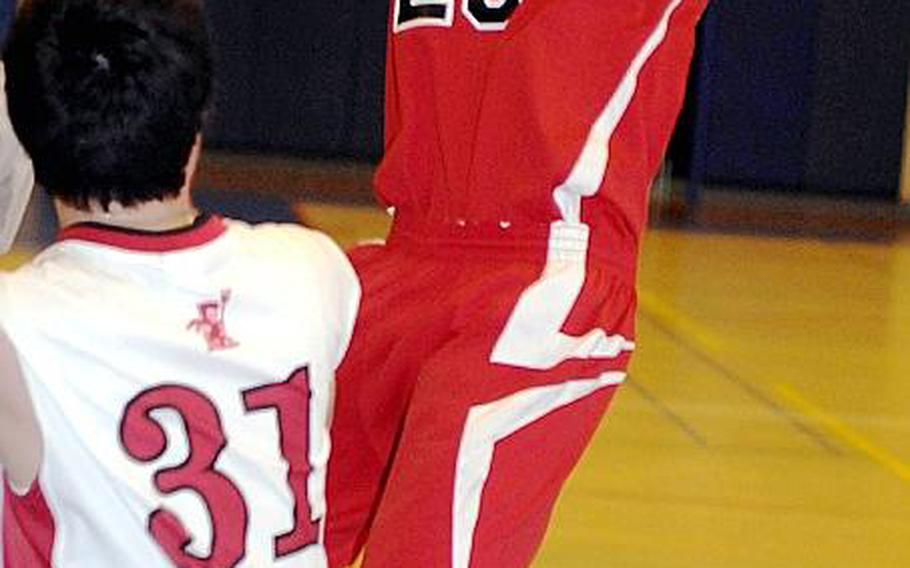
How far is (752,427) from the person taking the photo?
5.34 meters

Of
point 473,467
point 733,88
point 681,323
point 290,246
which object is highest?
point 290,246

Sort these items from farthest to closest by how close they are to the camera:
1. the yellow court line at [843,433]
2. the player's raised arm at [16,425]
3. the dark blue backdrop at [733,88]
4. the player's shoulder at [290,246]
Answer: the dark blue backdrop at [733,88]
the yellow court line at [843,433]
the player's shoulder at [290,246]
the player's raised arm at [16,425]

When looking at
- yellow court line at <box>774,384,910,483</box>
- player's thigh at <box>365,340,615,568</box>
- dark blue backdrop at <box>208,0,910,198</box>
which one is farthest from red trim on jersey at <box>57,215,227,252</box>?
dark blue backdrop at <box>208,0,910,198</box>

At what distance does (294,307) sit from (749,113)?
8458 mm

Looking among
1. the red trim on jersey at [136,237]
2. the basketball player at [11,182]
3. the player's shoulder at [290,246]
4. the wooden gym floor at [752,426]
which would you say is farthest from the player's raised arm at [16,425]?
the wooden gym floor at [752,426]

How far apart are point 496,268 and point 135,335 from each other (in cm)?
80

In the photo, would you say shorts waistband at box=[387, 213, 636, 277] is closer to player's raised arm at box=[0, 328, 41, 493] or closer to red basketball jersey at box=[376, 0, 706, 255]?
red basketball jersey at box=[376, 0, 706, 255]

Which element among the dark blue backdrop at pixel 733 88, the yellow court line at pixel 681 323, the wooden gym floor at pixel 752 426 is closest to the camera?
the wooden gym floor at pixel 752 426

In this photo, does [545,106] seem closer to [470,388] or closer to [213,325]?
[470,388]

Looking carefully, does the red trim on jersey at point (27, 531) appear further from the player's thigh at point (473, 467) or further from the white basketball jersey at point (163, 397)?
the player's thigh at point (473, 467)

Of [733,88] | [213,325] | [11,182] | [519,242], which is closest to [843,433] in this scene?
[519,242]

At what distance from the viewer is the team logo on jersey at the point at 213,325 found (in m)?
1.91

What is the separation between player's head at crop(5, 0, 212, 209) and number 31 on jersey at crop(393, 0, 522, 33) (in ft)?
2.56

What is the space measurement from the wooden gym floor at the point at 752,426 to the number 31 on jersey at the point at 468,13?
1638 millimetres
